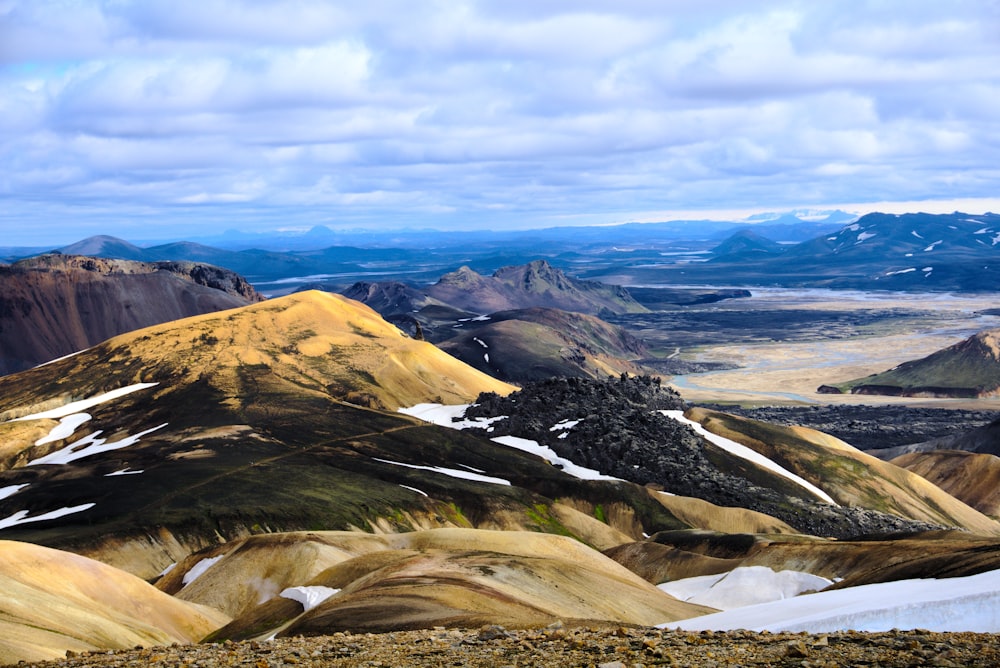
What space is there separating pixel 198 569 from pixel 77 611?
2548 cm

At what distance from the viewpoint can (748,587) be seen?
67875 mm

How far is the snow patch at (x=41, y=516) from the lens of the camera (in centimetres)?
8150

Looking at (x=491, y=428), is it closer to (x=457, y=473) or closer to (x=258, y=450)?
(x=457, y=473)

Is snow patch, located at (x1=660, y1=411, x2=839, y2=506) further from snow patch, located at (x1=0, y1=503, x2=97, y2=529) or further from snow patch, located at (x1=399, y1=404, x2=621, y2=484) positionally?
snow patch, located at (x1=0, y1=503, x2=97, y2=529)

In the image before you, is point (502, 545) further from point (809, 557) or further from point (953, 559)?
point (953, 559)

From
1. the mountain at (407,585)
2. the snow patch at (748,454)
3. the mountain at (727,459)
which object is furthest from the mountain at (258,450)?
the snow patch at (748,454)

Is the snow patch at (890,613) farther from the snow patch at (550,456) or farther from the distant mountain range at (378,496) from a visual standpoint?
the snow patch at (550,456)

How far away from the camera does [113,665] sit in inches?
1046

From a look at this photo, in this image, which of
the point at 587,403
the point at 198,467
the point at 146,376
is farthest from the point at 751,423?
the point at 146,376

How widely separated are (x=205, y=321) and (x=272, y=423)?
4626 centimetres

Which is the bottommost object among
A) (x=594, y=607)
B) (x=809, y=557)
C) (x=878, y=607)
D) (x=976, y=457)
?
(x=976, y=457)

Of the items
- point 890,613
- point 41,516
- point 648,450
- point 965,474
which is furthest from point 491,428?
point 890,613

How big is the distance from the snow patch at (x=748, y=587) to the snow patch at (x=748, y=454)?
4505 centimetres

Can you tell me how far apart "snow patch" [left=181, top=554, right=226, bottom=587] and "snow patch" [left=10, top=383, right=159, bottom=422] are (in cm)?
6852
